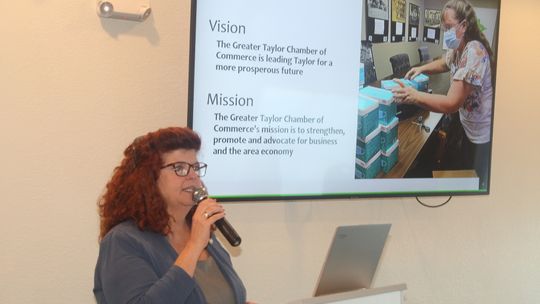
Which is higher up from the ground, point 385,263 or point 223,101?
point 223,101

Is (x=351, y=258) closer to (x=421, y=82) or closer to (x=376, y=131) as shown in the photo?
(x=376, y=131)

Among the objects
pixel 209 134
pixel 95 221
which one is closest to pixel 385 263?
pixel 209 134

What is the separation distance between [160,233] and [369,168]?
4.72 ft

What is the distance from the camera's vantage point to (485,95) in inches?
129

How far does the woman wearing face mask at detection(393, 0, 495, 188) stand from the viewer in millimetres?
3205

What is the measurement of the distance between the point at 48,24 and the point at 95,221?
0.84 meters

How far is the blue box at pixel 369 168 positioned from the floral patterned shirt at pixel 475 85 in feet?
1.97

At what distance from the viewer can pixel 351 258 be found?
223cm

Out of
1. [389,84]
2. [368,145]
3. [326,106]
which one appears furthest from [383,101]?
[326,106]

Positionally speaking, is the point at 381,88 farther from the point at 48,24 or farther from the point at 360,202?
the point at 48,24

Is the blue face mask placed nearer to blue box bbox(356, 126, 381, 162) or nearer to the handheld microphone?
blue box bbox(356, 126, 381, 162)

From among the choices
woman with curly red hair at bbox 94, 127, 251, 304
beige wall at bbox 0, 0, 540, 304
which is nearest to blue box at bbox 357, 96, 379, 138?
beige wall at bbox 0, 0, 540, 304

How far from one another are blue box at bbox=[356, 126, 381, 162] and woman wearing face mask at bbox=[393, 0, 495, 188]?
353 millimetres

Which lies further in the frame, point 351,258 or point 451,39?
point 451,39
